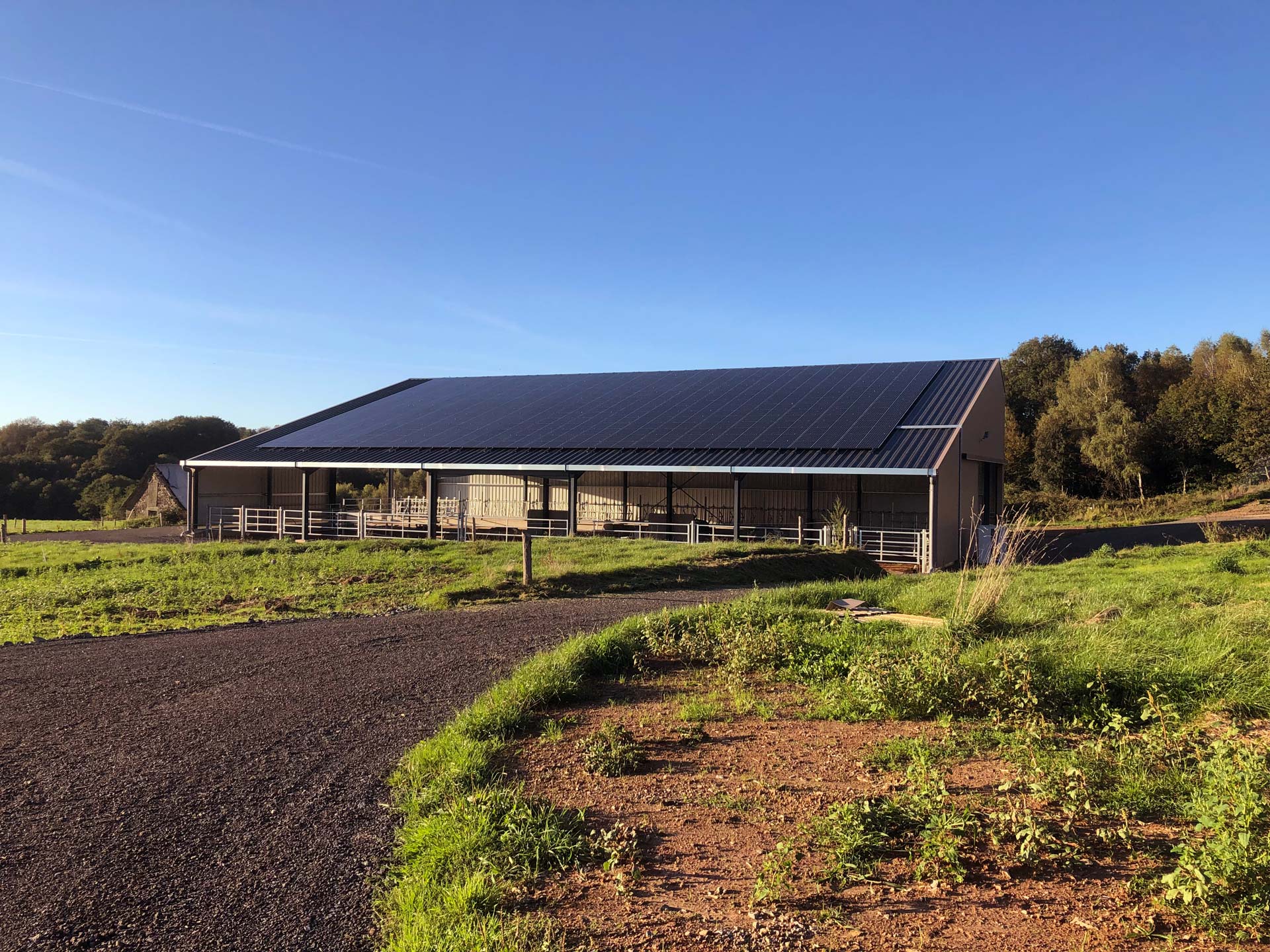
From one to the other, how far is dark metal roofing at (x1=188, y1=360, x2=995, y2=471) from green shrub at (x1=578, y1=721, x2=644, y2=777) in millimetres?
14794

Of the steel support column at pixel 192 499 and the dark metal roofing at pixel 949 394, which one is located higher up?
the dark metal roofing at pixel 949 394

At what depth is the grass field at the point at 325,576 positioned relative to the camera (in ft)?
41.7

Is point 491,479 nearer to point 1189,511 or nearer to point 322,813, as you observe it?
point 322,813

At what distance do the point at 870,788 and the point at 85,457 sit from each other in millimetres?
73404

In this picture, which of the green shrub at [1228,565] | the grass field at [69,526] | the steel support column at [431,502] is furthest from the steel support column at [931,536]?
the grass field at [69,526]

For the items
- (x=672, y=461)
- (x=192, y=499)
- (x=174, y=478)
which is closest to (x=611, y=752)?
(x=672, y=461)

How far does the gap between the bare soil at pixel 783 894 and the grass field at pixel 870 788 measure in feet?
0.05

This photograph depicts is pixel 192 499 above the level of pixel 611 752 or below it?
above

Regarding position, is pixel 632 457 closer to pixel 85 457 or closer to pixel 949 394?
pixel 949 394

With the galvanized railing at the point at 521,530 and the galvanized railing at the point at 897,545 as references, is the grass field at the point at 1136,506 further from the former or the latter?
the galvanized railing at the point at 521,530

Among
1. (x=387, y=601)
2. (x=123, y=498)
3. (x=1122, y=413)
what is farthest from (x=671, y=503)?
(x=123, y=498)

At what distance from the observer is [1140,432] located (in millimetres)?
40250

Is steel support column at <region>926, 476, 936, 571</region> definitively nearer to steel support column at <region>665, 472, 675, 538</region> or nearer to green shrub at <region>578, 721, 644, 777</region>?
steel support column at <region>665, 472, 675, 538</region>

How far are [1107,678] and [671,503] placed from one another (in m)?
20.3
